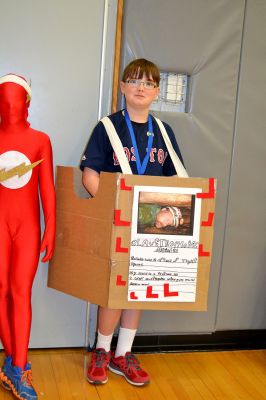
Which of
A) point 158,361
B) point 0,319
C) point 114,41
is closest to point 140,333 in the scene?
point 158,361

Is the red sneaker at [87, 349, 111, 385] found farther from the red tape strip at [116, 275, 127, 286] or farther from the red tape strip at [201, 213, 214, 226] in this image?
the red tape strip at [201, 213, 214, 226]

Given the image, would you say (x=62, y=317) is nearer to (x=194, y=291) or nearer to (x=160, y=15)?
(x=194, y=291)

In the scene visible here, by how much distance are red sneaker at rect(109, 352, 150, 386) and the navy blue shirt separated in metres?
0.81

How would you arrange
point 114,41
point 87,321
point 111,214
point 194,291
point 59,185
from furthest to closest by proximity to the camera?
point 87,321, point 114,41, point 59,185, point 194,291, point 111,214

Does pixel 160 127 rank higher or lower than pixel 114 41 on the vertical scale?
lower

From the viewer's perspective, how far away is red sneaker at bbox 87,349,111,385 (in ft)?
6.09

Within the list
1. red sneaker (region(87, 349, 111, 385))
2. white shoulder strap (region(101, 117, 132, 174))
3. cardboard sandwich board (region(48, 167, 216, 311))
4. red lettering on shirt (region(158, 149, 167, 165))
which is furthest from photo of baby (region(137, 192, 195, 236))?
red sneaker (region(87, 349, 111, 385))

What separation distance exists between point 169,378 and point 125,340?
0.84 ft

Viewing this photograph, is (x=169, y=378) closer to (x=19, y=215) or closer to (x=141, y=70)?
(x=19, y=215)

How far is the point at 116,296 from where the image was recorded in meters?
1.66

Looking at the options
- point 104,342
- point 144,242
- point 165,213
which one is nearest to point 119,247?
point 144,242

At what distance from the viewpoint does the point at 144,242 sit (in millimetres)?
1651

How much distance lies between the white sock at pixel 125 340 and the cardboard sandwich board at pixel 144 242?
0.32m

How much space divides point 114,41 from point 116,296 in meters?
1.13
